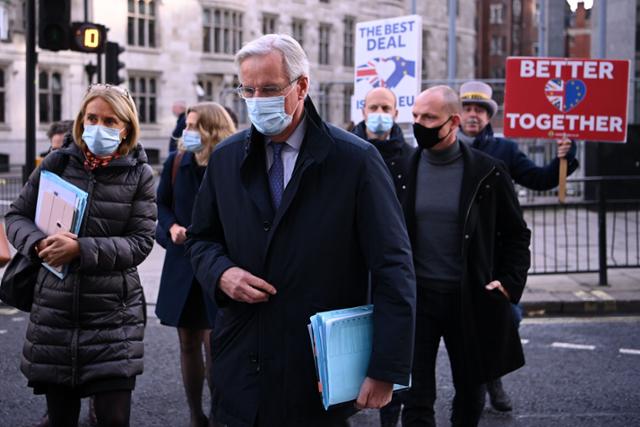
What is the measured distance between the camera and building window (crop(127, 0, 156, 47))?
39.0 meters

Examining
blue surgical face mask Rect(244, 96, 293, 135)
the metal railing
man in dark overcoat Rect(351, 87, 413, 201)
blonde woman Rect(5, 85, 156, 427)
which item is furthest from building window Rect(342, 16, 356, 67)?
blue surgical face mask Rect(244, 96, 293, 135)

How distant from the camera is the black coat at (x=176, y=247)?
517 cm

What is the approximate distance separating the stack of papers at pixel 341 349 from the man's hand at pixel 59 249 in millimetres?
1396

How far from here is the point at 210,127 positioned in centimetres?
542

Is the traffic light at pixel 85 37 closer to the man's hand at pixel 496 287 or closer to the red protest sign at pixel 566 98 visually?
the red protest sign at pixel 566 98

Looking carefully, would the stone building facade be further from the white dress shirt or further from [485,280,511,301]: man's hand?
the white dress shirt

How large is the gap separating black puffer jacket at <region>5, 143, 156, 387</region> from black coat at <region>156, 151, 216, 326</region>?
3.06 feet

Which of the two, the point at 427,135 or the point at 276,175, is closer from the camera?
the point at 276,175

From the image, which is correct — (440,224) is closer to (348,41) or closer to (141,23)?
(141,23)

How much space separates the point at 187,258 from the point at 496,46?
7547 centimetres

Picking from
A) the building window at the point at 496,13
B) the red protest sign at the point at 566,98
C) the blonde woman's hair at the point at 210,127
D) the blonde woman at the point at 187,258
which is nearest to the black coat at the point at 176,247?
the blonde woman at the point at 187,258

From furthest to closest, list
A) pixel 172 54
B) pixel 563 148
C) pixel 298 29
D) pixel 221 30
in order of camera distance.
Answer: pixel 298 29 → pixel 221 30 → pixel 172 54 → pixel 563 148

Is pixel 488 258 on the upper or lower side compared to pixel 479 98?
lower

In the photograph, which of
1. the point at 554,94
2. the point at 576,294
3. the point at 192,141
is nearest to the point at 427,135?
the point at 192,141
